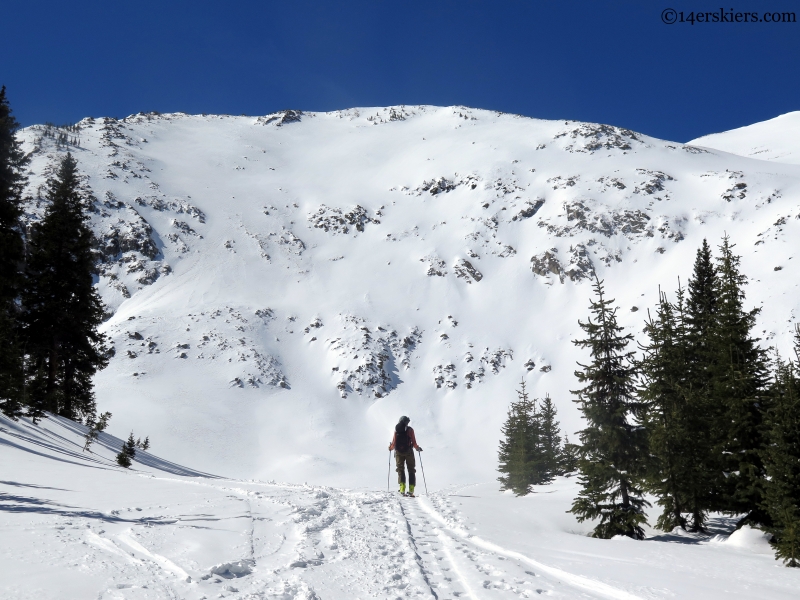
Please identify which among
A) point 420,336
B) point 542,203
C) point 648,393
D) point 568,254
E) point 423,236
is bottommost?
point 648,393

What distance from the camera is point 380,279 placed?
108m

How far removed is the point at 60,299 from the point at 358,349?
61.6 m

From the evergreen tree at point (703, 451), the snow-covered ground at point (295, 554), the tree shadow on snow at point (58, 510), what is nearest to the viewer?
the snow-covered ground at point (295, 554)

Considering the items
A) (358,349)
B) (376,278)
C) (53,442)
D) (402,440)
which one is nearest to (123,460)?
(53,442)

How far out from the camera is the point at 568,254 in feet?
349

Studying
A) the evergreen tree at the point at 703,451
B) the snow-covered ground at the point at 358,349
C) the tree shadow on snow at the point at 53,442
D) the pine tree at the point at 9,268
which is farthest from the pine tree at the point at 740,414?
the pine tree at the point at 9,268

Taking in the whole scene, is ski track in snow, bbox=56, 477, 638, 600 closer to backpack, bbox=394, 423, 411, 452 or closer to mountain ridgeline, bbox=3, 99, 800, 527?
backpack, bbox=394, 423, 411, 452

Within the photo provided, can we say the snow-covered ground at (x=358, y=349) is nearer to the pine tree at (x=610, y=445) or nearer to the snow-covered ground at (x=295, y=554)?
the snow-covered ground at (x=295, y=554)

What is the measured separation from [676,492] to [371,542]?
1058cm

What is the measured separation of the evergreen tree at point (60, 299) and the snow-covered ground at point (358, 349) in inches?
276

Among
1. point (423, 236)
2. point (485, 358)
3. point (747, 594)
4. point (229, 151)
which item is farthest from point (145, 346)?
point (229, 151)

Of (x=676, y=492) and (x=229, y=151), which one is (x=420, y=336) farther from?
(x=229, y=151)

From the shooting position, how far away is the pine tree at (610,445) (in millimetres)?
12898

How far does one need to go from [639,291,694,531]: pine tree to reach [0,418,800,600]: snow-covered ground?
314 centimetres
